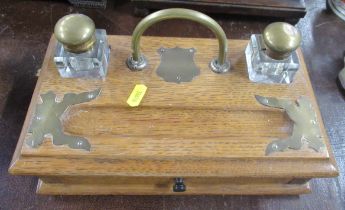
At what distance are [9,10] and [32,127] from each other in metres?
0.58

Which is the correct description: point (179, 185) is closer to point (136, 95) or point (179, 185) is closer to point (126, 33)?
point (136, 95)

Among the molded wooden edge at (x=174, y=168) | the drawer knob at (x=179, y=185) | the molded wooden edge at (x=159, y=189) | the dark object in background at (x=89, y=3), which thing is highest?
the dark object in background at (x=89, y=3)

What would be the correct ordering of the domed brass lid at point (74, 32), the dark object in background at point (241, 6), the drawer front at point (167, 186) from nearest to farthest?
the domed brass lid at point (74, 32) → the drawer front at point (167, 186) → the dark object in background at point (241, 6)

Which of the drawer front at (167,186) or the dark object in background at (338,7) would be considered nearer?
the drawer front at (167,186)

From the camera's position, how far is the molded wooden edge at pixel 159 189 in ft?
2.52

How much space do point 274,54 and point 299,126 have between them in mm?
146

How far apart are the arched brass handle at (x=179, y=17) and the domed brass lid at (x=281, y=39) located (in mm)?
81

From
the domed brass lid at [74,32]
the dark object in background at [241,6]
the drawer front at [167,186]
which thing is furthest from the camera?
the dark object in background at [241,6]

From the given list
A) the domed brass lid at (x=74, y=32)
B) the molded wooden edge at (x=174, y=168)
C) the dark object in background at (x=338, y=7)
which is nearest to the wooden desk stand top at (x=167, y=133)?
the molded wooden edge at (x=174, y=168)

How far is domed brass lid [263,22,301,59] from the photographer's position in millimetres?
627

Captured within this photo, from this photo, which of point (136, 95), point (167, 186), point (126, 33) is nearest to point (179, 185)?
point (167, 186)

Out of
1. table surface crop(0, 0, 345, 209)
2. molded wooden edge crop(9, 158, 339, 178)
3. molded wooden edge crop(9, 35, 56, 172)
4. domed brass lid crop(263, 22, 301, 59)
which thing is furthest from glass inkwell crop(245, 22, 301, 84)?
molded wooden edge crop(9, 35, 56, 172)

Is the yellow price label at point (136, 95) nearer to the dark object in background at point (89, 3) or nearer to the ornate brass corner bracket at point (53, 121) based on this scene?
the ornate brass corner bracket at point (53, 121)

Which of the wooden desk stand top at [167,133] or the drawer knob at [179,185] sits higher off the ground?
the wooden desk stand top at [167,133]
